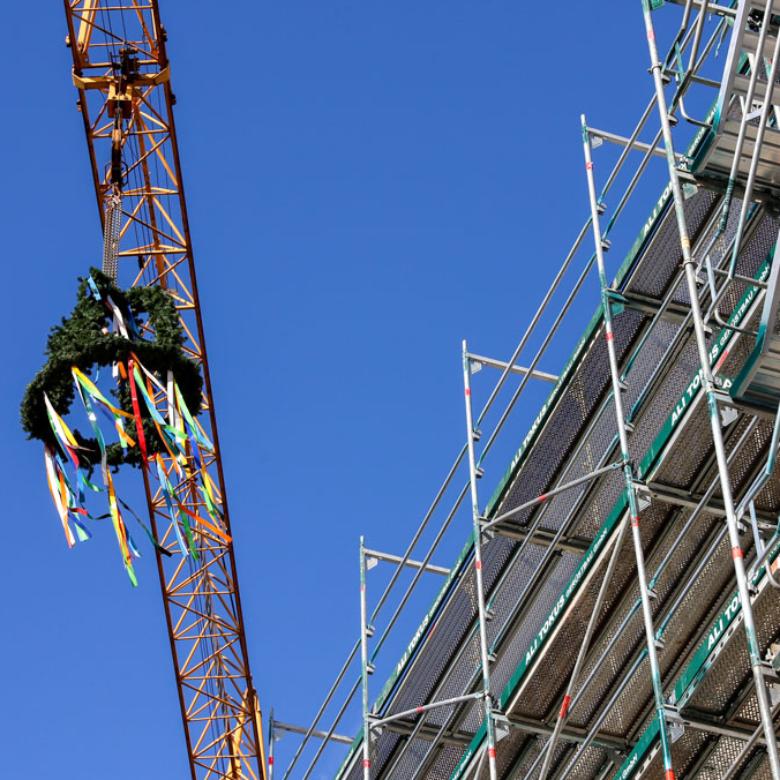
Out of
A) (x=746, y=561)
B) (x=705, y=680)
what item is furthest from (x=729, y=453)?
(x=705, y=680)

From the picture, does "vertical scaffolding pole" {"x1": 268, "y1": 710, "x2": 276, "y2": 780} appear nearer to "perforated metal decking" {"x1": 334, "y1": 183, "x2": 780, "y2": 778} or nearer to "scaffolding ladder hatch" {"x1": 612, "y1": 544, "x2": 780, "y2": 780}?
"perforated metal decking" {"x1": 334, "y1": 183, "x2": 780, "y2": 778}

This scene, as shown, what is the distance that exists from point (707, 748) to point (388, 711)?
635 centimetres

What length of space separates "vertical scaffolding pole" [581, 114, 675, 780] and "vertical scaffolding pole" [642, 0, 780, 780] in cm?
84

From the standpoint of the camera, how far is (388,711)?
22.6 meters

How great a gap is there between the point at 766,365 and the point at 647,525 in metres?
3.25

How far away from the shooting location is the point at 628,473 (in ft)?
58.2

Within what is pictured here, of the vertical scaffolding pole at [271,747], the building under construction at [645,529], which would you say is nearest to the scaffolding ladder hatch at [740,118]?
the building under construction at [645,529]

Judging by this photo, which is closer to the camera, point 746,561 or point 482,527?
point 746,561

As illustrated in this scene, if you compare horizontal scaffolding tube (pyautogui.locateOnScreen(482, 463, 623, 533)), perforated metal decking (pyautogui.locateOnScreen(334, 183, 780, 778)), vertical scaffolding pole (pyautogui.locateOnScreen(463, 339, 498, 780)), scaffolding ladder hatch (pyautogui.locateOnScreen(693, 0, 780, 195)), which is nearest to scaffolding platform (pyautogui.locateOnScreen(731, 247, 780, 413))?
perforated metal decking (pyautogui.locateOnScreen(334, 183, 780, 778))

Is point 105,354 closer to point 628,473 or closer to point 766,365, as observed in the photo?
point 628,473

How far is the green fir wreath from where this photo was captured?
25.8 m

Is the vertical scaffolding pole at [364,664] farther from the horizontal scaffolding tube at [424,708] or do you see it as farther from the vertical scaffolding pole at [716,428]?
the vertical scaffolding pole at [716,428]

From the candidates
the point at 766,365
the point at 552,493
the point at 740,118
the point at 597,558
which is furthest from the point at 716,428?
the point at 552,493

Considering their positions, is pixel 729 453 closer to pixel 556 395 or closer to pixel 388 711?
pixel 556 395
